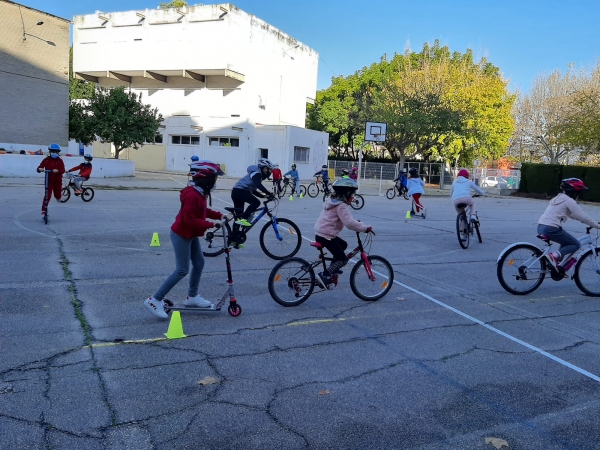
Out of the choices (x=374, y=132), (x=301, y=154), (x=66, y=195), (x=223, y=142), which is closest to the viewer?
(x=66, y=195)

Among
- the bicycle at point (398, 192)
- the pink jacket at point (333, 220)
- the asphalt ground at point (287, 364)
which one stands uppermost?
the pink jacket at point (333, 220)

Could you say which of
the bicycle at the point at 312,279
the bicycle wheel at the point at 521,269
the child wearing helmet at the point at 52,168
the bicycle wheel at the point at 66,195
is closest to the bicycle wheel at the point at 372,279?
the bicycle at the point at 312,279

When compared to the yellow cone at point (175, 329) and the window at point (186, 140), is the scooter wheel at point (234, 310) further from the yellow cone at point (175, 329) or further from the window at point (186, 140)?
the window at point (186, 140)

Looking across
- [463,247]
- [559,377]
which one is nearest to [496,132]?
[463,247]

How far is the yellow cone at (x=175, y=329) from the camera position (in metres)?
5.32

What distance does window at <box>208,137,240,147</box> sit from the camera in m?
41.0

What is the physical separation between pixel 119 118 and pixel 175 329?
28234 millimetres

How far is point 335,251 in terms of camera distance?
6719 mm

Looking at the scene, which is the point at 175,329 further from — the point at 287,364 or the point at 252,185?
the point at 252,185

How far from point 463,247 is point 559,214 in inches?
164

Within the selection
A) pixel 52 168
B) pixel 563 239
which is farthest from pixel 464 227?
pixel 52 168

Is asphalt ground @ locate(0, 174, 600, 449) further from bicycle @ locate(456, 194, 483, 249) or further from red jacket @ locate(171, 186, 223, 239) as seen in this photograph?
bicycle @ locate(456, 194, 483, 249)

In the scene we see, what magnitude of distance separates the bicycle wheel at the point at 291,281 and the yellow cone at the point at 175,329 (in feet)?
4.74

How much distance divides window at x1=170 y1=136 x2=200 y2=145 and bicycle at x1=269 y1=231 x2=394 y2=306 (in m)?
36.8
